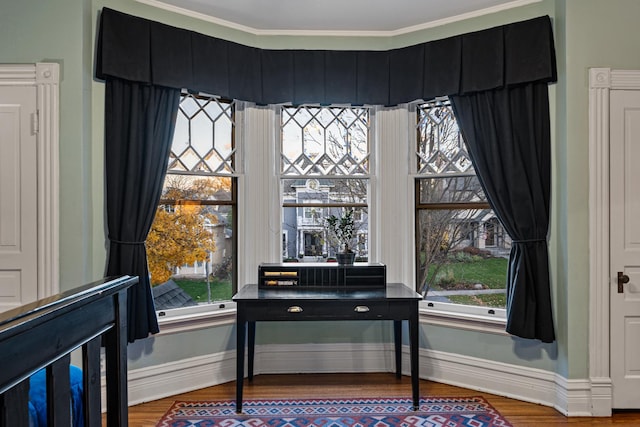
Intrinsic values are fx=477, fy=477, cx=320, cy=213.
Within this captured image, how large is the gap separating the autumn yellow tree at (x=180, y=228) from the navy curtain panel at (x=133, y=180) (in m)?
0.27

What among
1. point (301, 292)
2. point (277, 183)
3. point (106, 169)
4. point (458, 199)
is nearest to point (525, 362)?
point (458, 199)

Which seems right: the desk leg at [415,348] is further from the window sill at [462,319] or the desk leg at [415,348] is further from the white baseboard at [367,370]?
the window sill at [462,319]

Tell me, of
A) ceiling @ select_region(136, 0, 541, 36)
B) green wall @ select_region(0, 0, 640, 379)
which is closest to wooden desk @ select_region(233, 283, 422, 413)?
green wall @ select_region(0, 0, 640, 379)

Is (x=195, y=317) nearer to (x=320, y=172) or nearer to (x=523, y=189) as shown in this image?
(x=320, y=172)

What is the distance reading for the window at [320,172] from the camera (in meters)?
3.82

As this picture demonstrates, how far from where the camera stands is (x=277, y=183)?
12.4ft

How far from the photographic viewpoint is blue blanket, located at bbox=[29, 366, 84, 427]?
138cm

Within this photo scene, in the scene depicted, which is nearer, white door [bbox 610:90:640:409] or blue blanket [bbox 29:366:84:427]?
blue blanket [bbox 29:366:84:427]

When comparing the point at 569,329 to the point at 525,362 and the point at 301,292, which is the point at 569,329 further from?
the point at 301,292

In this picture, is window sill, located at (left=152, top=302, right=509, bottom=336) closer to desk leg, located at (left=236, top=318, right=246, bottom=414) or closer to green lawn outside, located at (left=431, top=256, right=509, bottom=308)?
green lawn outside, located at (left=431, top=256, right=509, bottom=308)

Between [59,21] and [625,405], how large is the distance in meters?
4.18

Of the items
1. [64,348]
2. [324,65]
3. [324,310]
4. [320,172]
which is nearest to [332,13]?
[324,65]

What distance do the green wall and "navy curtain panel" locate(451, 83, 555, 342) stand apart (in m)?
0.07

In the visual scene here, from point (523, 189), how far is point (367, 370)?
182cm
